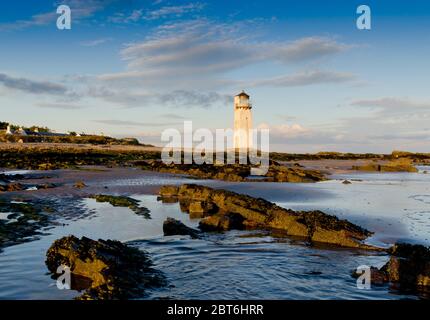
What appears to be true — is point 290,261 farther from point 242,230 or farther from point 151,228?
point 151,228

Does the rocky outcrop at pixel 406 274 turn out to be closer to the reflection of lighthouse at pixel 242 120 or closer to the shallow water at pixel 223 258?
the shallow water at pixel 223 258

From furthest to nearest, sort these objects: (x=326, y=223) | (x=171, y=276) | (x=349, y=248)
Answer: (x=326, y=223), (x=349, y=248), (x=171, y=276)

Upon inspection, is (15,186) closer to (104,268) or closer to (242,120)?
(104,268)

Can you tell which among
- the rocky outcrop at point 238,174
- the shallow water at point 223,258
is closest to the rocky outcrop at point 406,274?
the shallow water at point 223,258

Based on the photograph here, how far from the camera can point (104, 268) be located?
9.34 meters

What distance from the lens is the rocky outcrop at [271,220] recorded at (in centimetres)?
1372

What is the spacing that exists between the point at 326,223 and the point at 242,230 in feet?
9.95

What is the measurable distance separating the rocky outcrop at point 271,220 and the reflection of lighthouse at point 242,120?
44043 millimetres

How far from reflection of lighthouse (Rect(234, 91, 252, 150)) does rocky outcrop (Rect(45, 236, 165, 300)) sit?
2129 inches

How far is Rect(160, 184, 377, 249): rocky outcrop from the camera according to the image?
13719 mm

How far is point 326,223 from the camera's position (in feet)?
47.2
